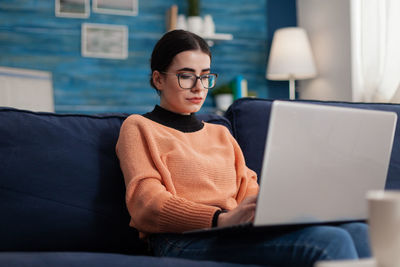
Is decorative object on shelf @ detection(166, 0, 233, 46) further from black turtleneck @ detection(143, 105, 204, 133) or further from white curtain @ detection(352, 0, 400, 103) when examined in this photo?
black turtleneck @ detection(143, 105, 204, 133)

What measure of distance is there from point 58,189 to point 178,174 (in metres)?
0.33

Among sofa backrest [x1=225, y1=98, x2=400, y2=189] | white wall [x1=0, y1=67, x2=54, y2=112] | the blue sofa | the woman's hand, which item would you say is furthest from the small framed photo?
the woman's hand

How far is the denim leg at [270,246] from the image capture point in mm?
923

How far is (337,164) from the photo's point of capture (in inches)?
37.1

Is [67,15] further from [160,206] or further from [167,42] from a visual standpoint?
[160,206]

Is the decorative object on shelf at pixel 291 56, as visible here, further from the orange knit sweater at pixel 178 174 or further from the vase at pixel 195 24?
the orange knit sweater at pixel 178 174

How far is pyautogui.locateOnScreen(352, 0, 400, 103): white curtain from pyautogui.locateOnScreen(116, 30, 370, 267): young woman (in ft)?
5.52

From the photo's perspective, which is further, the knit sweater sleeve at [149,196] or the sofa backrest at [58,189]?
the sofa backrest at [58,189]

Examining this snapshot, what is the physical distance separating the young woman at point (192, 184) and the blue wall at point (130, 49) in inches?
83.0

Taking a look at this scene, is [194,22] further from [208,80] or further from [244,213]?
[244,213]

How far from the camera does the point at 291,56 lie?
11.5 feet

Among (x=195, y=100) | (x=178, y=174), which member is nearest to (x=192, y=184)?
(x=178, y=174)

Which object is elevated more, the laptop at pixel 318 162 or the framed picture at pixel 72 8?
the framed picture at pixel 72 8

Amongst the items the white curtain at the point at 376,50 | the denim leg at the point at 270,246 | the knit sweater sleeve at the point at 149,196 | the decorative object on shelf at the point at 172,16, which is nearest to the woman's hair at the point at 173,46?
the knit sweater sleeve at the point at 149,196
